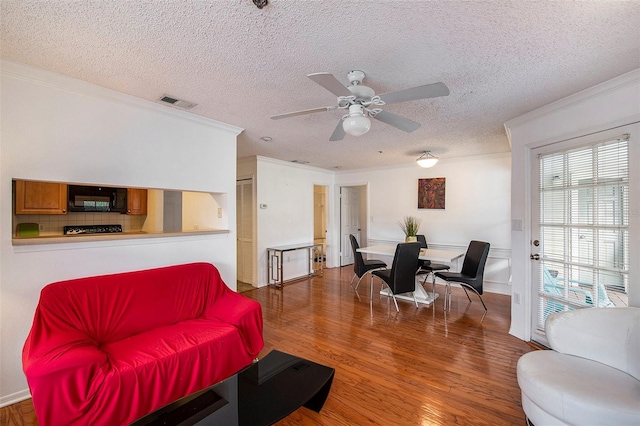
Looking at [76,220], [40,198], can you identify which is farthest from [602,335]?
[76,220]

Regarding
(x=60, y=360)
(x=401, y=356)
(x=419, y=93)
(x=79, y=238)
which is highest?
(x=419, y=93)

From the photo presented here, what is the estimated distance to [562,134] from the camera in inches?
100

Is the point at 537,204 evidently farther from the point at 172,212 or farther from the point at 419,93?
the point at 172,212

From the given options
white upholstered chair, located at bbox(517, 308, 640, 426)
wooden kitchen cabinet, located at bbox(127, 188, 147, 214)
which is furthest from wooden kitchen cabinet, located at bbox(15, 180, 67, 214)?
white upholstered chair, located at bbox(517, 308, 640, 426)

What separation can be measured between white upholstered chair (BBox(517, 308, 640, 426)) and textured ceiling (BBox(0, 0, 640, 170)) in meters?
1.73

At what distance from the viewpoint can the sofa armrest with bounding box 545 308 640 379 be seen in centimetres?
160

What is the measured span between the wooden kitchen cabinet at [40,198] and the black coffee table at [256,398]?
2909mm

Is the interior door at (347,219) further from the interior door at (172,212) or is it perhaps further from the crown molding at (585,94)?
the crown molding at (585,94)

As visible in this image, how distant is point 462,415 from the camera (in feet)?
5.90

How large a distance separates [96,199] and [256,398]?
366cm

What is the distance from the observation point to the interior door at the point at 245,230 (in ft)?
16.7

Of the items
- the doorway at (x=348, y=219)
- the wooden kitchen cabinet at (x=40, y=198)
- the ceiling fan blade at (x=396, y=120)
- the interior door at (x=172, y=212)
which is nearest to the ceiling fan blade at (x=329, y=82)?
the ceiling fan blade at (x=396, y=120)

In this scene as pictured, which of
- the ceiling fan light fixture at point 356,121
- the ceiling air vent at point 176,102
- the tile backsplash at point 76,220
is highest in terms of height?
the ceiling air vent at point 176,102

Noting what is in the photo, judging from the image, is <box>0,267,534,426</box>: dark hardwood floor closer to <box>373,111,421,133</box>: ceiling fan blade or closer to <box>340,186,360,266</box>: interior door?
<box>373,111,421,133</box>: ceiling fan blade
